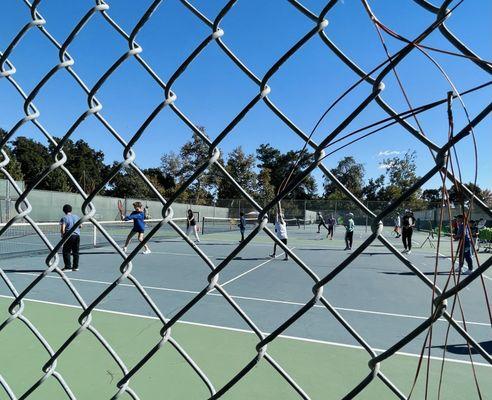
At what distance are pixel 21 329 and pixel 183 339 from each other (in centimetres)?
202

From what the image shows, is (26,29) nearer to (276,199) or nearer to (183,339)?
(276,199)

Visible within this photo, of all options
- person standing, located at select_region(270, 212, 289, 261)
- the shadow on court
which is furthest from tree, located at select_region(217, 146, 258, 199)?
the shadow on court

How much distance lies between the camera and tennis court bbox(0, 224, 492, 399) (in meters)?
3.56

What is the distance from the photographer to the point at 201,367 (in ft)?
12.9

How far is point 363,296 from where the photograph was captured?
24.4 ft

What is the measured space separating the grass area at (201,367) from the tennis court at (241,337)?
11mm

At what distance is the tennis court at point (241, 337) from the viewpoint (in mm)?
3564

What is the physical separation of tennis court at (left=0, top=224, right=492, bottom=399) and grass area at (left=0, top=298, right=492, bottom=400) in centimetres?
1

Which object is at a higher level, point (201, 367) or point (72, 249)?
point (72, 249)

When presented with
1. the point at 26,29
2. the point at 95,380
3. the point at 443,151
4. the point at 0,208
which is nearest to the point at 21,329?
the point at 95,380

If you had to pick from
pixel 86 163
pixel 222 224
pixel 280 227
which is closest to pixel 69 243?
pixel 280 227

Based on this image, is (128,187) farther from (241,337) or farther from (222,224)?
(241,337)

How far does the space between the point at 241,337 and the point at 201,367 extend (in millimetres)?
988

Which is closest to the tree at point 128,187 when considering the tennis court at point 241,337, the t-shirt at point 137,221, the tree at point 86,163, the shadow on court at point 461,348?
the tree at point 86,163
